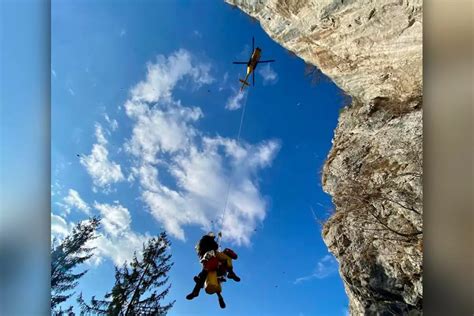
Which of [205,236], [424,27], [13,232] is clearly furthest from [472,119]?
[205,236]

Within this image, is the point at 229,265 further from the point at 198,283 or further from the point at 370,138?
the point at 370,138

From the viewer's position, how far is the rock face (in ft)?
18.1

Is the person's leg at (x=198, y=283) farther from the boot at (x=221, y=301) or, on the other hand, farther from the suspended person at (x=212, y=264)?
the boot at (x=221, y=301)

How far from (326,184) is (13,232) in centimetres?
639

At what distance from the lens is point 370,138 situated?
696cm

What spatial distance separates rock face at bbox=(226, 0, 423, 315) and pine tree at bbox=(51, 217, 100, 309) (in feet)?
16.4

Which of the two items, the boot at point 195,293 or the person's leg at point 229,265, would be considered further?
the person's leg at point 229,265

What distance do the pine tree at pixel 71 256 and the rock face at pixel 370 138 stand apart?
16.4 ft

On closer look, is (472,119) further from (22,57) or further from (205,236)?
(205,236)

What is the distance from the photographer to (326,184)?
291 inches

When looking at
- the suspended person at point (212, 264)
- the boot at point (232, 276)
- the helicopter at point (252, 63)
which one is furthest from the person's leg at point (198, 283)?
the helicopter at point (252, 63)

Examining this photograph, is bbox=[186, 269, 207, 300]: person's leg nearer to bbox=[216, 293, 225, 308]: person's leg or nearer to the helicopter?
bbox=[216, 293, 225, 308]: person's leg

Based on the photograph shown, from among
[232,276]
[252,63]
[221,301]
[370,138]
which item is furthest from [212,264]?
[370,138]

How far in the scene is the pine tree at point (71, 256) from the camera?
196 inches
